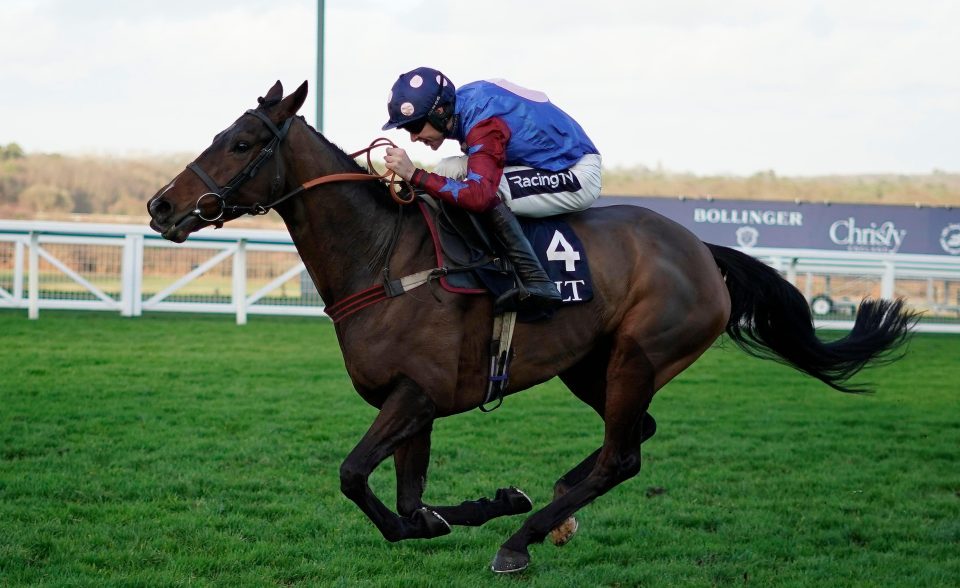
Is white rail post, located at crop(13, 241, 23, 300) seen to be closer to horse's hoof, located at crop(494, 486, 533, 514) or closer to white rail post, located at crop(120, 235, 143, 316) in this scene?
white rail post, located at crop(120, 235, 143, 316)

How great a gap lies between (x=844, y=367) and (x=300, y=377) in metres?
6.00

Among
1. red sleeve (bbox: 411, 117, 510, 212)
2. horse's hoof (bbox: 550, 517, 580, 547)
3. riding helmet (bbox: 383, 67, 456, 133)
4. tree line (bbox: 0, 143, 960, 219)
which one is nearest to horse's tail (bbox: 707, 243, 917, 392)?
horse's hoof (bbox: 550, 517, 580, 547)

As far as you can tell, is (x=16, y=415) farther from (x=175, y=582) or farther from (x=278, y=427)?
(x=175, y=582)

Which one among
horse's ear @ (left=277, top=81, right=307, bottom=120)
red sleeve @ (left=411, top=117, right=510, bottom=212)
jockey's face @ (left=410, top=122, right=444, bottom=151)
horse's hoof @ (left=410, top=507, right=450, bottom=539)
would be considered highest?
horse's ear @ (left=277, top=81, right=307, bottom=120)

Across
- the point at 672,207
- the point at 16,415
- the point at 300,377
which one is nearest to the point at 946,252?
the point at 672,207

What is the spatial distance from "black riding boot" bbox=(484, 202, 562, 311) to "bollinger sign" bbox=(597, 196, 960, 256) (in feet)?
51.1

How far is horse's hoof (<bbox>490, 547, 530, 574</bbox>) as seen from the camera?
174 inches

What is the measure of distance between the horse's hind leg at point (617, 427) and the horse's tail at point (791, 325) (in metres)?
0.75

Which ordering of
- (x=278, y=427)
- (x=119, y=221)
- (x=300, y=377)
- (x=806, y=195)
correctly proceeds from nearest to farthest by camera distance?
(x=278, y=427)
(x=300, y=377)
(x=119, y=221)
(x=806, y=195)

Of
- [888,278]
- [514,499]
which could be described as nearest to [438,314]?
[514,499]

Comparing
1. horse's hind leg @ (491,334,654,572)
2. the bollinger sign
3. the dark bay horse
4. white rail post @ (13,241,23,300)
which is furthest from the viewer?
the bollinger sign

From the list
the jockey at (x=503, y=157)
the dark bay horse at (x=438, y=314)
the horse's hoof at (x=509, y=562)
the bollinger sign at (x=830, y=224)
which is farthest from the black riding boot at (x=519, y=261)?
Result: the bollinger sign at (x=830, y=224)

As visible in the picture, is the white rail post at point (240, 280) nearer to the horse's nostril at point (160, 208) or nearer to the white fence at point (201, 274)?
the white fence at point (201, 274)

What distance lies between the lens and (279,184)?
412 cm
